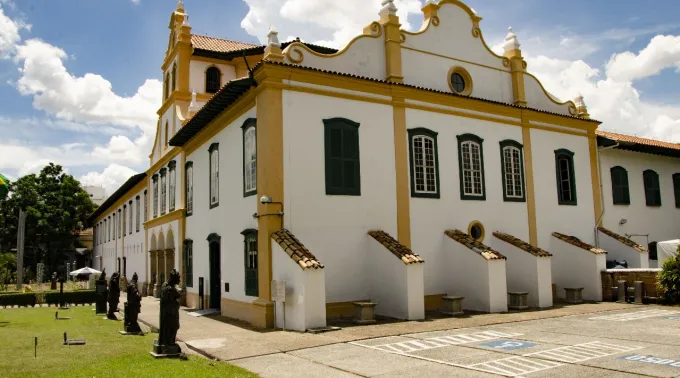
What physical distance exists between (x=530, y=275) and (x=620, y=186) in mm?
8618

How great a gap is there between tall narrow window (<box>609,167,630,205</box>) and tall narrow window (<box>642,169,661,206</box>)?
4.69 ft

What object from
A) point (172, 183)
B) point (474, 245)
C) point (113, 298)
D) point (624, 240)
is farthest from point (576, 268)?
point (172, 183)

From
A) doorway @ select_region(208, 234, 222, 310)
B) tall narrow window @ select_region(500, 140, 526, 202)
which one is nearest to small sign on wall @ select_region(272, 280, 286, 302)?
doorway @ select_region(208, 234, 222, 310)

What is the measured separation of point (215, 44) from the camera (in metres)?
25.8

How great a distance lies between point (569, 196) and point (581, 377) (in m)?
13.9

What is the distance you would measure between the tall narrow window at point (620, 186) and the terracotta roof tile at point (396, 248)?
1193cm

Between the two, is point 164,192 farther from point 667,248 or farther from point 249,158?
point 667,248

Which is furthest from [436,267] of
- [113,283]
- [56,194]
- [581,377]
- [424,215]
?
[56,194]

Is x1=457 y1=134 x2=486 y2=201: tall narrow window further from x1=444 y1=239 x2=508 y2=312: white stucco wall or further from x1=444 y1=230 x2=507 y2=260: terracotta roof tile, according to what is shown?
x1=444 y1=239 x2=508 y2=312: white stucco wall

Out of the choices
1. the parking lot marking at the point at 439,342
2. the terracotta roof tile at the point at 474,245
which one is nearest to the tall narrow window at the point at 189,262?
the terracotta roof tile at the point at 474,245

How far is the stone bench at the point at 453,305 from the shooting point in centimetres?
1492

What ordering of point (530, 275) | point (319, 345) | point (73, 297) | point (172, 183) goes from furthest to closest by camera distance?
point (73, 297) → point (172, 183) → point (530, 275) → point (319, 345)

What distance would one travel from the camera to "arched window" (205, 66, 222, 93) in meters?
24.5

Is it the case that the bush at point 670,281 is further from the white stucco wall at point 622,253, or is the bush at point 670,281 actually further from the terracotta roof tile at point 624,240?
the terracotta roof tile at point 624,240
